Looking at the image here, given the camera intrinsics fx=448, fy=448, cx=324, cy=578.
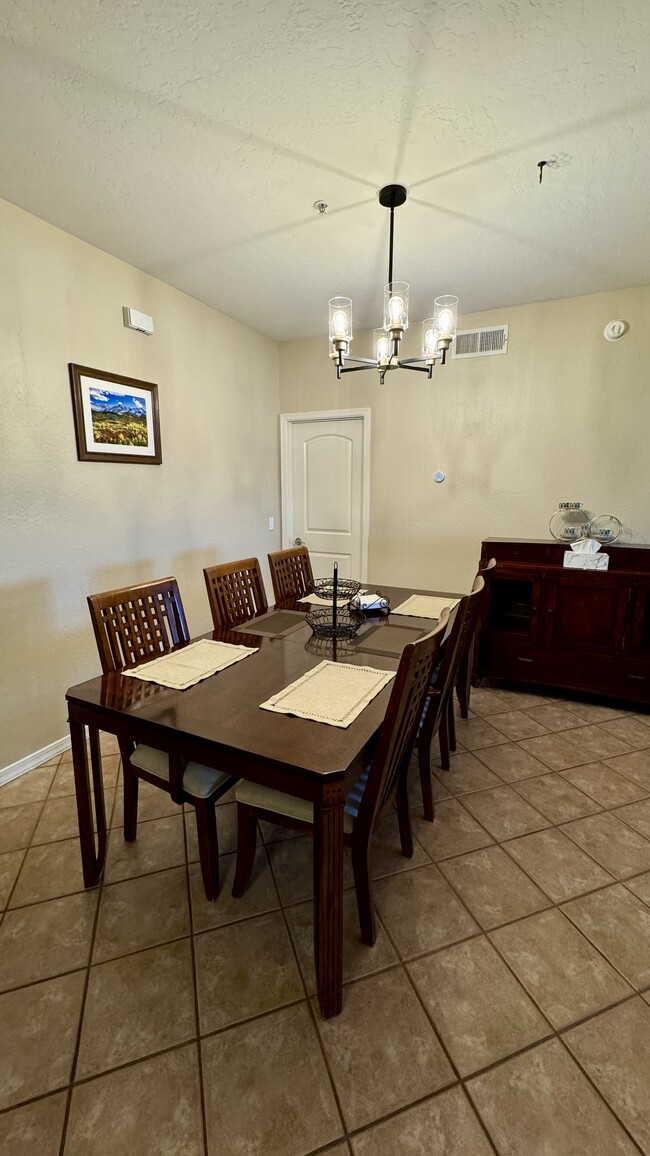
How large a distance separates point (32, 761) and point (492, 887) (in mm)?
2181

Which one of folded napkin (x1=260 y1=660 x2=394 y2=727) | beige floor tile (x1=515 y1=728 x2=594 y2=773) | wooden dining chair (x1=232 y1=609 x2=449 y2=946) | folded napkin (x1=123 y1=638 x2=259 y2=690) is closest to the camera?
wooden dining chair (x1=232 y1=609 x2=449 y2=946)

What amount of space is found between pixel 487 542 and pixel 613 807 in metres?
1.66

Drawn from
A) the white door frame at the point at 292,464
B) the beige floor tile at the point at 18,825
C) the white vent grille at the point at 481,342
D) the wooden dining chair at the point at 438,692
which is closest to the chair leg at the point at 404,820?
the wooden dining chair at the point at 438,692

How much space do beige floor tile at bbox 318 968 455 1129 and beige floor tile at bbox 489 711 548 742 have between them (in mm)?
1565

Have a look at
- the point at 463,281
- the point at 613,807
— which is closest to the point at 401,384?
the point at 463,281

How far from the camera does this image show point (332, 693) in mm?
1407

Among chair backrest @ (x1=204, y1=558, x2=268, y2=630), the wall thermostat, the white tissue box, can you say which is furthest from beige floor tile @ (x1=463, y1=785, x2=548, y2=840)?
the wall thermostat

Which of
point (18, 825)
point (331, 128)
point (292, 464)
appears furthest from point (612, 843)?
point (292, 464)

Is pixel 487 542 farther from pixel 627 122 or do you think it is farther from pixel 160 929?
pixel 160 929

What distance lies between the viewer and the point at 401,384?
3555 mm

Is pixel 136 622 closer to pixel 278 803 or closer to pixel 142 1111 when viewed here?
pixel 278 803

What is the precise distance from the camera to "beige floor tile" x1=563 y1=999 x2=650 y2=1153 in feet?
3.31

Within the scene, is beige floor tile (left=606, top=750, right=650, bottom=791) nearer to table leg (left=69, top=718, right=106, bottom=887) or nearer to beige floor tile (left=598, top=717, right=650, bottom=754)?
beige floor tile (left=598, top=717, right=650, bottom=754)

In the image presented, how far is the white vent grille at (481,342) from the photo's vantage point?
3.21 m
